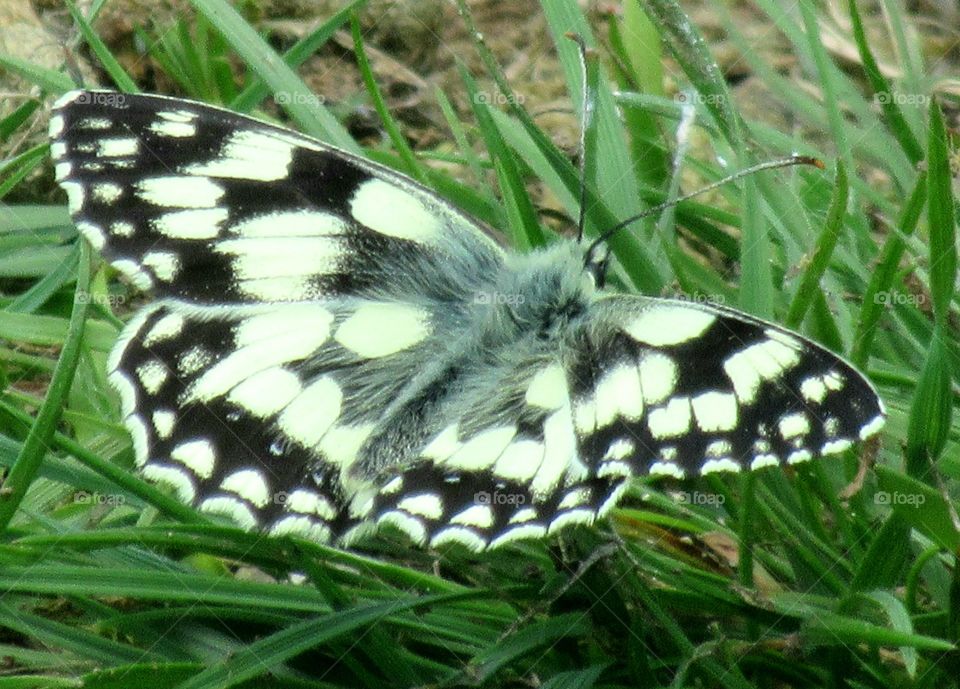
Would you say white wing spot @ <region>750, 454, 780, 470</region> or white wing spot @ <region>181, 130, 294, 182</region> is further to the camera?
white wing spot @ <region>181, 130, 294, 182</region>

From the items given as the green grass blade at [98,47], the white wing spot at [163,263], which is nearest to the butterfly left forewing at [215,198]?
the white wing spot at [163,263]

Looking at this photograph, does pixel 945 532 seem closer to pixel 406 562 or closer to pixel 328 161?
pixel 406 562

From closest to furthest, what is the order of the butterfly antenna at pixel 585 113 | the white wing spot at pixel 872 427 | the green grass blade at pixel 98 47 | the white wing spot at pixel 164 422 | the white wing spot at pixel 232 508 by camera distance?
the white wing spot at pixel 872 427 < the white wing spot at pixel 232 508 < the white wing spot at pixel 164 422 < the butterfly antenna at pixel 585 113 < the green grass blade at pixel 98 47

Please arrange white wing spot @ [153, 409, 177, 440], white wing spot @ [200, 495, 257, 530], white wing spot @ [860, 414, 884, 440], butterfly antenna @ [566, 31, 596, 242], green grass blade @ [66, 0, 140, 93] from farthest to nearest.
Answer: green grass blade @ [66, 0, 140, 93]
butterfly antenna @ [566, 31, 596, 242]
white wing spot @ [153, 409, 177, 440]
white wing spot @ [200, 495, 257, 530]
white wing spot @ [860, 414, 884, 440]

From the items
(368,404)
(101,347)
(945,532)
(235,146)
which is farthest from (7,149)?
(945,532)

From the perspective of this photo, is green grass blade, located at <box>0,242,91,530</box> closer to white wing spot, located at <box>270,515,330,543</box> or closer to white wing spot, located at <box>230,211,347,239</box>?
white wing spot, located at <box>270,515,330,543</box>

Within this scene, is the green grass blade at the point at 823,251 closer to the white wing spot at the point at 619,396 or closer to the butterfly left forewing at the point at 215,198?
the white wing spot at the point at 619,396

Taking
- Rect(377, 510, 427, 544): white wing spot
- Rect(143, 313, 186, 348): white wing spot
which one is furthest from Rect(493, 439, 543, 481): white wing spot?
Rect(143, 313, 186, 348): white wing spot

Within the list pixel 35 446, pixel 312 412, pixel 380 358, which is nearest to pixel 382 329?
pixel 380 358

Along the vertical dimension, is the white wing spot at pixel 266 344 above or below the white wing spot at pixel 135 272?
below
